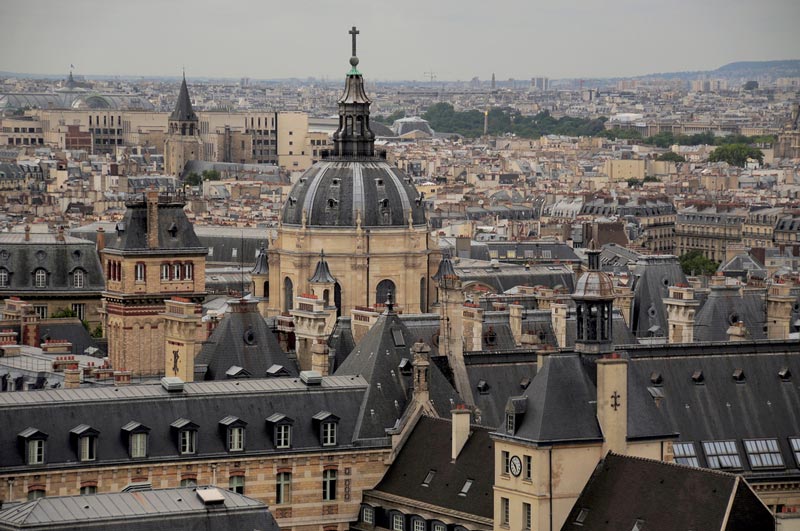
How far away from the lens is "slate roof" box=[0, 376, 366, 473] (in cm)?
8725

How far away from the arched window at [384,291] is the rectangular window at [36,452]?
46.0 meters

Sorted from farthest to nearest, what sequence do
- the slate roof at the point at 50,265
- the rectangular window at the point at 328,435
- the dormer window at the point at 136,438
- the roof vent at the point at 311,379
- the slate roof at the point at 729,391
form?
1. the slate roof at the point at 50,265
2. the slate roof at the point at 729,391
3. the roof vent at the point at 311,379
4. the rectangular window at the point at 328,435
5. the dormer window at the point at 136,438

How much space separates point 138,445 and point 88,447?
1.82 metres

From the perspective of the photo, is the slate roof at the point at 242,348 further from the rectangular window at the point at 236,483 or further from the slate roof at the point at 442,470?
the rectangular window at the point at 236,483

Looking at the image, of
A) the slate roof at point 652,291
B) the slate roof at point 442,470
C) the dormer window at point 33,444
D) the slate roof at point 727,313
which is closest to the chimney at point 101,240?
the slate roof at point 652,291

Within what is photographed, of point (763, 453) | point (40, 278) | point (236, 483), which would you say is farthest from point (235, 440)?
point (40, 278)

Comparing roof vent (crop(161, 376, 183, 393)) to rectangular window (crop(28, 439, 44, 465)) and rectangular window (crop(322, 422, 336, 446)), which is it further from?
rectangular window (crop(28, 439, 44, 465))

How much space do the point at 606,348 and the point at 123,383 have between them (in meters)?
21.5

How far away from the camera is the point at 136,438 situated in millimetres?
88625

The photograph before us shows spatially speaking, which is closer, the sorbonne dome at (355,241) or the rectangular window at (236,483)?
the rectangular window at (236,483)

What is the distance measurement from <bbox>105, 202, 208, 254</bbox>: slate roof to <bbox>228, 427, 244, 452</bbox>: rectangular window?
3673 cm

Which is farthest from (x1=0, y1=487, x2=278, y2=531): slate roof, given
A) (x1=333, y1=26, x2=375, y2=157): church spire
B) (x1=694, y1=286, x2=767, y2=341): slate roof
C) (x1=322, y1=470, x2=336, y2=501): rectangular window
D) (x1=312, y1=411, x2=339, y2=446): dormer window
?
(x1=333, y1=26, x2=375, y2=157): church spire

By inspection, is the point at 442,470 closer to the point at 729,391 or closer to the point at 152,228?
the point at 729,391

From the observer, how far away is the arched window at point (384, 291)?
131750mm
